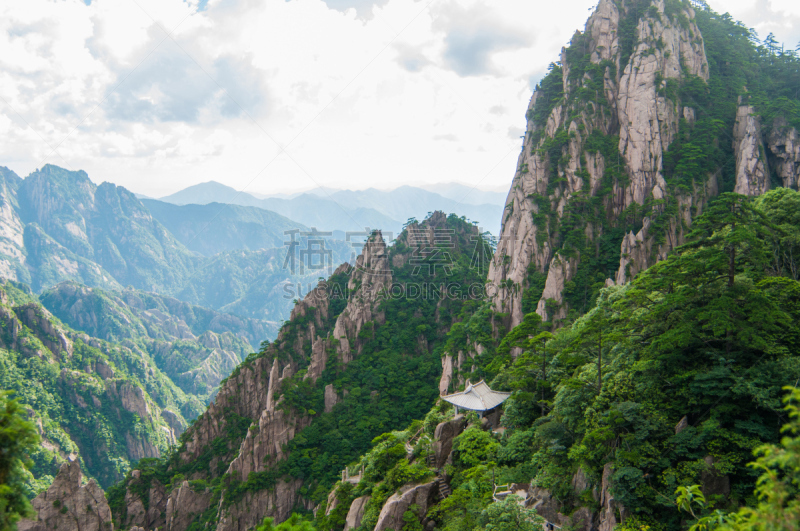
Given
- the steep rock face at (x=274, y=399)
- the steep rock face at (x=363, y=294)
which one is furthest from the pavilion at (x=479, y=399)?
the steep rock face at (x=363, y=294)

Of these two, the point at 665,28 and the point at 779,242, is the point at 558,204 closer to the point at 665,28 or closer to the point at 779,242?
the point at 665,28

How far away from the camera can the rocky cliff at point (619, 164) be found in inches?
1731

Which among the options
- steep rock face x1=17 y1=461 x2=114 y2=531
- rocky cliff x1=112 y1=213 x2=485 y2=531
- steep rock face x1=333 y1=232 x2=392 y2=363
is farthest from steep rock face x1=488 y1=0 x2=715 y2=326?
steep rock face x1=17 y1=461 x2=114 y2=531

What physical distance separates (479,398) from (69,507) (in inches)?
1708

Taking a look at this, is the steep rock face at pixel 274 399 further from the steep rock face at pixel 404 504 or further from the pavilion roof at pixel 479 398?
the steep rock face at pixel 404 504

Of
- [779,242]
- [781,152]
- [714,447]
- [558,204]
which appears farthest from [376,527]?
[781,152]

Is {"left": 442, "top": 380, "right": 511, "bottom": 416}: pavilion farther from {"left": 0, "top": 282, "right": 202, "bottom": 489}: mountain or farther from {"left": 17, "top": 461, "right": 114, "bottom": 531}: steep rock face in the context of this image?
{"left": 0, "top": 282, "right": 202, "bottom": 489}: mountain

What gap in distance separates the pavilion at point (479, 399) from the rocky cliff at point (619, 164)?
1762 cm

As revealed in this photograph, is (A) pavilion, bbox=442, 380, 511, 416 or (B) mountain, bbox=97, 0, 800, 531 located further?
(A) pavilion, bbox=442, 380, 511, 416

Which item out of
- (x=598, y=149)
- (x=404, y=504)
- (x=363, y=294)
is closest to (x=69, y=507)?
(x=363, y=294)

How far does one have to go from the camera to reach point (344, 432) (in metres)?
50.0

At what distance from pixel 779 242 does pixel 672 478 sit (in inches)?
664

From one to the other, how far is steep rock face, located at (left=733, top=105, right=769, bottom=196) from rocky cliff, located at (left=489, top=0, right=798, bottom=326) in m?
0.11

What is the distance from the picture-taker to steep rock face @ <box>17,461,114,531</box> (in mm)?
42750
